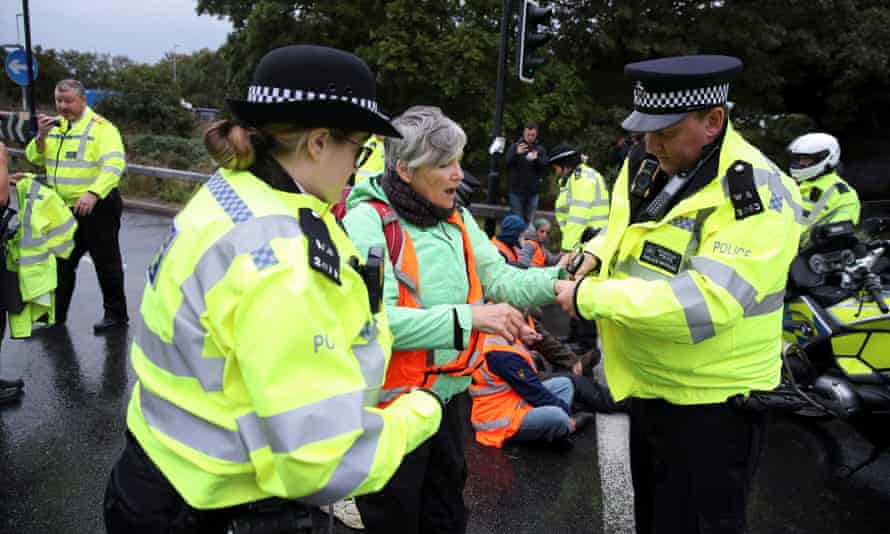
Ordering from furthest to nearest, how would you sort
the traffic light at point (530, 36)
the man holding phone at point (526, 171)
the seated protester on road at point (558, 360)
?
the man holding phone at point (526, 171)
the traffic light at point (530, 36)
the seated protester on road at point (558, 360)

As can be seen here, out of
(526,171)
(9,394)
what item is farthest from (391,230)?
(526,171)

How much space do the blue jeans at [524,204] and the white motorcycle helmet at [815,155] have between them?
16.0ft

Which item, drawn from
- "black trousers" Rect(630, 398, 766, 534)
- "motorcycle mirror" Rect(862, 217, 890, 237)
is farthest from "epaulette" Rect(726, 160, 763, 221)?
"motorcycle mirror" Rect(862, 217, 890, 237)

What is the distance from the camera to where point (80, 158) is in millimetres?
6207

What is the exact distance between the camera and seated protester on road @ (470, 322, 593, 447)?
14.3ft

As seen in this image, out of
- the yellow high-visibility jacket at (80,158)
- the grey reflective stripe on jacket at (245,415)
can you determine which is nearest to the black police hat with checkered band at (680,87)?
the grey reflective stripe on jacket at (245,415)

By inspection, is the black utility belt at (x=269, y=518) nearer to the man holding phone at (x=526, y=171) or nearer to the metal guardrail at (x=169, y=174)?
the man holding phone at (x=526, y=171)

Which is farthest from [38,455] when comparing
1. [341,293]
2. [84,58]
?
[84,58]

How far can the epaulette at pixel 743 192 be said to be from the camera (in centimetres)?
226

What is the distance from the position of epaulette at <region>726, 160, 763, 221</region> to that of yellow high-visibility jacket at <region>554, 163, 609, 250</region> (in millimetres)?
5497

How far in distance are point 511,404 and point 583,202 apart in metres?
3.95

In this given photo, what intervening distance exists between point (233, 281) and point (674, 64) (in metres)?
1.75

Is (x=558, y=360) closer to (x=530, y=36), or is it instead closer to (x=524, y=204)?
(x=530, y=36)

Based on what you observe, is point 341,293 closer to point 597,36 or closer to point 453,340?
point 453,340
